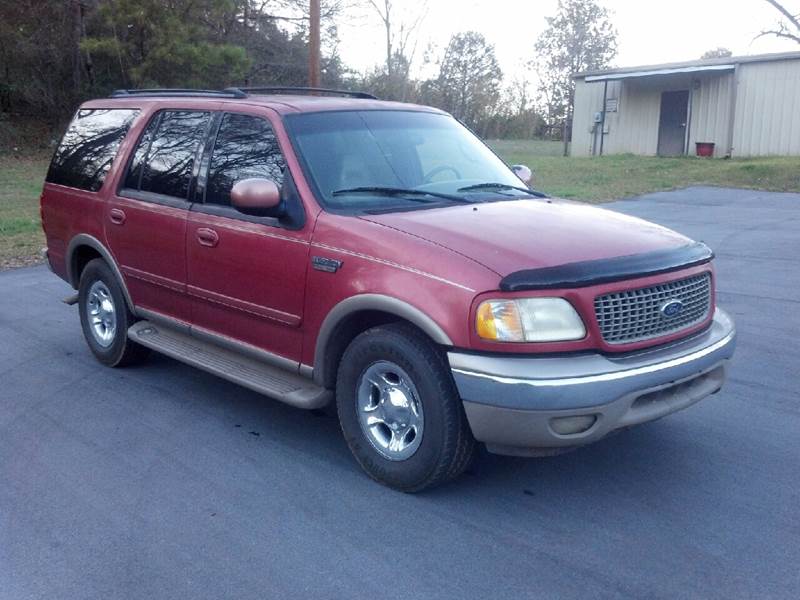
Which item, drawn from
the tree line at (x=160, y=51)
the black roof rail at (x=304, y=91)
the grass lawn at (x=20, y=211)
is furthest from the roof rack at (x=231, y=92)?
the tree line at (x=160, y=51)

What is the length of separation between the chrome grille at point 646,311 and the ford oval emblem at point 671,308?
0.01m

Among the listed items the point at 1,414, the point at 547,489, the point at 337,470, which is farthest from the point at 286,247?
the point at 1,414

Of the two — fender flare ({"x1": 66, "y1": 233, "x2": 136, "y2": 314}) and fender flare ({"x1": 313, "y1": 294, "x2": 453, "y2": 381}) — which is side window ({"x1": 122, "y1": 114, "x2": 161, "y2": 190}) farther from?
fender flare ({"x1": 313, "y1": 294, "x2": 453, "y2": 381})

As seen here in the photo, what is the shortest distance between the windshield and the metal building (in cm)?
2402

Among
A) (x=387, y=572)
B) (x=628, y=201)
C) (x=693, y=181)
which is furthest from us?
(x=693, y=181)

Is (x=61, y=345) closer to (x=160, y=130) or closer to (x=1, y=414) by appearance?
(x=1, y=414)

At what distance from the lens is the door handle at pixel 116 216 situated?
615cm

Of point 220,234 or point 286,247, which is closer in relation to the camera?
point 286,247

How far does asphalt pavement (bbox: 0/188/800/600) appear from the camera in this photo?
145 inches

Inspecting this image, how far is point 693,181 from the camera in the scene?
72.8 feet

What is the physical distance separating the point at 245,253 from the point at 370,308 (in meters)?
1.07

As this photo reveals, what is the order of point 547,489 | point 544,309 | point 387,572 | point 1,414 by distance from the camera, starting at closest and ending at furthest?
point 387,572, point 544,309, point 547,489, point 1,414

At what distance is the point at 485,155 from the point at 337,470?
2.40m

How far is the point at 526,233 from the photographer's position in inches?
174
